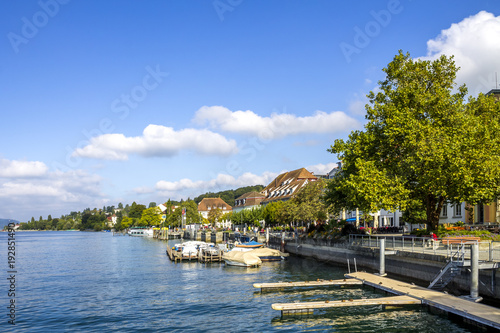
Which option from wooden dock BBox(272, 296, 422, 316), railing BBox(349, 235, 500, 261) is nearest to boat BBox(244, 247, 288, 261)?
railing BBox(349, 235, 500, 261)

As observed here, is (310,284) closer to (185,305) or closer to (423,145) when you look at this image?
(185,305)

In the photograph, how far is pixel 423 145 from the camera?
31688mm

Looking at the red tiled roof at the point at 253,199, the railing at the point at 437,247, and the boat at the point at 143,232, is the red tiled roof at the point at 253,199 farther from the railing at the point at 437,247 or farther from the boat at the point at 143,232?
the railing at the point at 437,247

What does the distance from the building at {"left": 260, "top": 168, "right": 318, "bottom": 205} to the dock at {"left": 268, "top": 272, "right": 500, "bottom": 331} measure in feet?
270

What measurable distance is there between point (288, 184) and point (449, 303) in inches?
4063

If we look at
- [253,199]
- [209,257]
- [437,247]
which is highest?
[253,199]

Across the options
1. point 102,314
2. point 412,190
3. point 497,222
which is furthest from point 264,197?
point 102,314

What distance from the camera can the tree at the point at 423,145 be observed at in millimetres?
30875

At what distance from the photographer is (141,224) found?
195m

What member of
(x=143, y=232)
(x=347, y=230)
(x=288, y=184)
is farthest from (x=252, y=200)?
(x=347, y=230)

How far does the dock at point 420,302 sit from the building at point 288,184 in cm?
8233

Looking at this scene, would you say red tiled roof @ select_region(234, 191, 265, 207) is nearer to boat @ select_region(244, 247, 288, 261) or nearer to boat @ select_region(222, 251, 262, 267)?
boat @ select_region(244, 247, 288, 261)

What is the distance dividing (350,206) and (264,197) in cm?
10324

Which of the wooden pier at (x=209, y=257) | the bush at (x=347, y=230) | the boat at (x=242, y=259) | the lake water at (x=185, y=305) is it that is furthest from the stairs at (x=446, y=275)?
the wooden pier at (x=209, y=257)
